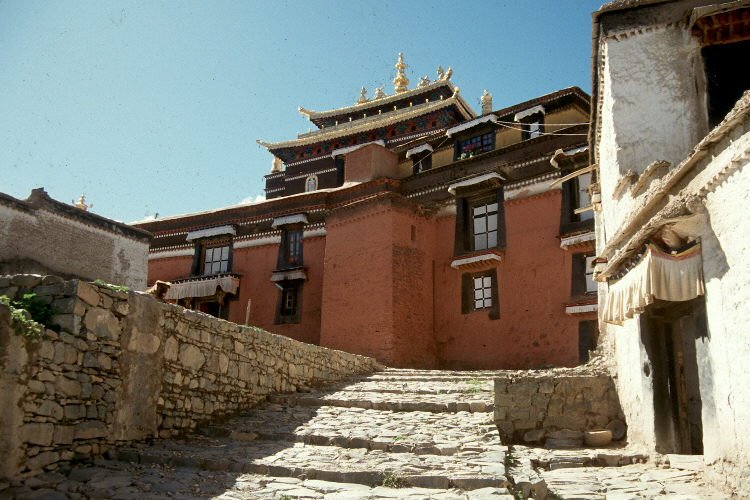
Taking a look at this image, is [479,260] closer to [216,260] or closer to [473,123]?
[473,123]

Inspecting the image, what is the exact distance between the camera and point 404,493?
19.3 ft

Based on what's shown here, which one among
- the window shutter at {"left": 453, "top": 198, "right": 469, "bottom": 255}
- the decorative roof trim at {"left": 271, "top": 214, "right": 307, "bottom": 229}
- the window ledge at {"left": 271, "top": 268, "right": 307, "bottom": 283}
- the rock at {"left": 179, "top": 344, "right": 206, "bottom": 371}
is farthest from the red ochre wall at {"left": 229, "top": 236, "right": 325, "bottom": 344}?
the rock at {"left": 179, "top": 344, "right": 206, "bottom": 371}

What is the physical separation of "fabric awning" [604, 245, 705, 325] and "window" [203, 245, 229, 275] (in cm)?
1756

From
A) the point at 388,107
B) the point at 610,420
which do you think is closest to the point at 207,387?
the point at 610,420

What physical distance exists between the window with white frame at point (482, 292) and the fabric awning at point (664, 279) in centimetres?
1081

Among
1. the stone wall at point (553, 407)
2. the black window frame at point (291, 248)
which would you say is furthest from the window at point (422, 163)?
the stone wall at point (553, 407)

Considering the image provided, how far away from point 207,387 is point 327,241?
10.9 m

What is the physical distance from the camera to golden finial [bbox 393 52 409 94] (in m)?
29.9

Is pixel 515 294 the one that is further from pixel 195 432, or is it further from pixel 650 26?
pixel 195 432

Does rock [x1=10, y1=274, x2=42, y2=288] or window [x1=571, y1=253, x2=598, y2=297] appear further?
window [x1=571, y1=253, x2=598, y2=297]

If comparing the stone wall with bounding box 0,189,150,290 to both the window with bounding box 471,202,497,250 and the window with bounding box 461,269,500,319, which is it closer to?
the window with bounding box 461,269,500,319

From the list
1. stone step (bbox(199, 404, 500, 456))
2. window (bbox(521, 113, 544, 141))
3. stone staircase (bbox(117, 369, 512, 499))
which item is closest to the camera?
stone staircase (bbox(117, 369, 512, 499))

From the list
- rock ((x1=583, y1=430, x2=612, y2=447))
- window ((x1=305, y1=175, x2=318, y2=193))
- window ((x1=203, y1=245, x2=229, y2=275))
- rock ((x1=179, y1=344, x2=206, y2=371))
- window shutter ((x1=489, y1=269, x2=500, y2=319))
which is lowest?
rock ((x1=583, y1=430, x2=612, y2=447))

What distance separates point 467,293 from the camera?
59.8 ft
